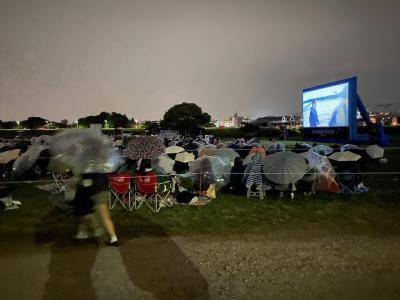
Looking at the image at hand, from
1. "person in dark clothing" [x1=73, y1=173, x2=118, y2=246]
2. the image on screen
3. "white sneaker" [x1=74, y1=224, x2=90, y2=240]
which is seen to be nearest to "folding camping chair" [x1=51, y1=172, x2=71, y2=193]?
"white sneaker" [x1=74, y1=224, x2=90, y2=240]

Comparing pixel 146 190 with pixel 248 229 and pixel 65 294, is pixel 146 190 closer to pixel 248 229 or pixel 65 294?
pixel 248 229

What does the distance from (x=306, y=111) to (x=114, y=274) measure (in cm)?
3073

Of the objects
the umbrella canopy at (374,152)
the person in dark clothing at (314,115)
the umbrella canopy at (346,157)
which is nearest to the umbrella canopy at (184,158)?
the umbrella canopy at (346,157)

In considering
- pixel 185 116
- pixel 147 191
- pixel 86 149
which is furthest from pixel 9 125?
pixel 86 149

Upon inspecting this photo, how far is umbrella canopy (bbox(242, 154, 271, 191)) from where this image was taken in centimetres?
1003

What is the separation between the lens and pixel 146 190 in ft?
28.2

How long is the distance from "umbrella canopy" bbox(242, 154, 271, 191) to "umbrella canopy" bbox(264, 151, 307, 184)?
42 centimetres

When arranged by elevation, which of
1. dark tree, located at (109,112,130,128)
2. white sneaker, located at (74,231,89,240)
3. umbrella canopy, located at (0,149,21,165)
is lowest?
white sneaker, located at (74,231,89,240)

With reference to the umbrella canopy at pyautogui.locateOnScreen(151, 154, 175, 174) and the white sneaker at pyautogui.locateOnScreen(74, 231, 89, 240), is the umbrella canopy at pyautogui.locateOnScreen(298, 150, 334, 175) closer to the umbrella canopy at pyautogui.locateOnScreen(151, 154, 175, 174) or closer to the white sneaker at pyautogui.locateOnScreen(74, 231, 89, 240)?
the umbrella canopy at pyautogui.locateOnScreen(151, 154, 175, 174)

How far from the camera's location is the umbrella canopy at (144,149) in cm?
953

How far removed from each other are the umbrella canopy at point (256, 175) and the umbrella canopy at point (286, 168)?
42cm

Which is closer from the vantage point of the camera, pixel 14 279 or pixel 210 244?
pixel 14 279

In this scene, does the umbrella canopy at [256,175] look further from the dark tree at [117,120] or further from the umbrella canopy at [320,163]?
the dark tree at [117,120]

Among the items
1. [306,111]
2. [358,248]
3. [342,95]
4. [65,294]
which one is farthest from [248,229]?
[306,111]
